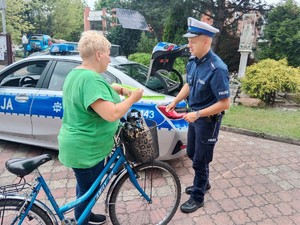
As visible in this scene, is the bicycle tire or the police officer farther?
the police officer

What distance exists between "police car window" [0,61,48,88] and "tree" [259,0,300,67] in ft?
30.9

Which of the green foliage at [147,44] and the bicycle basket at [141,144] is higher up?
the green foliage at [147,44]

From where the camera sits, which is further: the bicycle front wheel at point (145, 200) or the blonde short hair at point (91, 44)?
the bicycle front wheel at point (145, 200)

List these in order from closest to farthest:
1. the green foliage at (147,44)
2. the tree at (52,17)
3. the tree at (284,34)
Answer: the tree at (284,34), the green foliage at (147,44), the tree at (52,17)

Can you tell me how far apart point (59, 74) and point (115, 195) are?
2115 millimetres

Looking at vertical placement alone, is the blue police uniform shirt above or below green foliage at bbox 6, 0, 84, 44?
below

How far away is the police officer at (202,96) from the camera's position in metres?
2.36

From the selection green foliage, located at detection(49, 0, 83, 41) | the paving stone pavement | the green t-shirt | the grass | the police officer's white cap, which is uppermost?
green foliage, located at detection(49, 0, 83, 41)

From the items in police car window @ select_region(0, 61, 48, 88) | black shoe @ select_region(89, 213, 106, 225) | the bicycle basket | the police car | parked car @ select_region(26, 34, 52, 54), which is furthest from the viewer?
parked car @ select_region(26, 34, 52, 54)

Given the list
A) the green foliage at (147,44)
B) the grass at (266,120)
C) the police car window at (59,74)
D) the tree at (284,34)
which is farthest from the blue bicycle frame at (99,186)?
the green foliage at (147,44)

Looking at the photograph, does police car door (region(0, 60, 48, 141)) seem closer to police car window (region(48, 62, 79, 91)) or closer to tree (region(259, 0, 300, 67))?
police car window (region(48, 62, 79, 91))

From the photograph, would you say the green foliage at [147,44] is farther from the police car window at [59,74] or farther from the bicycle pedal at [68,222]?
the bicycle pedal at [68,222]

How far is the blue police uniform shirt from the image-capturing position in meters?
2.35

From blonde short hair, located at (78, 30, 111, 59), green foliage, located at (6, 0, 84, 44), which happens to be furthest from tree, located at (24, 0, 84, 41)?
blonde short hair, located at (78, 30, 111, 59)
